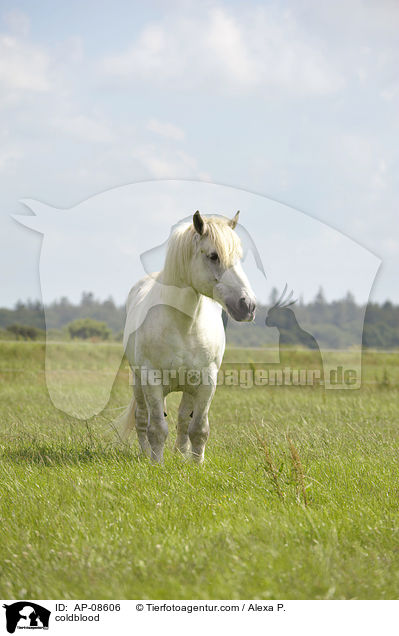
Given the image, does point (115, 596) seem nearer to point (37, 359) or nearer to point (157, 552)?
point (157, 552)

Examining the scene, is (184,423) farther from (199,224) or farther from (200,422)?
(199,224)

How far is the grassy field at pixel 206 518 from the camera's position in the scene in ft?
9.14

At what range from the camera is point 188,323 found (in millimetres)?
4941

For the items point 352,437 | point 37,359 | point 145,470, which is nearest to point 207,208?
point 145,470

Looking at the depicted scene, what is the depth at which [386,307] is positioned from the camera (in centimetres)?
10869

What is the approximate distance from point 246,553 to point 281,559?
0.61 feet

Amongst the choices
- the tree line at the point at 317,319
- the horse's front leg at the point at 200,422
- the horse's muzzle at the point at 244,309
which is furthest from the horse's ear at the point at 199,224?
the tree line at the point at 317,319

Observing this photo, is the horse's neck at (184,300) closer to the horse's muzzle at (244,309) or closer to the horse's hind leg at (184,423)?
the horse's muzzle at (244,309)
